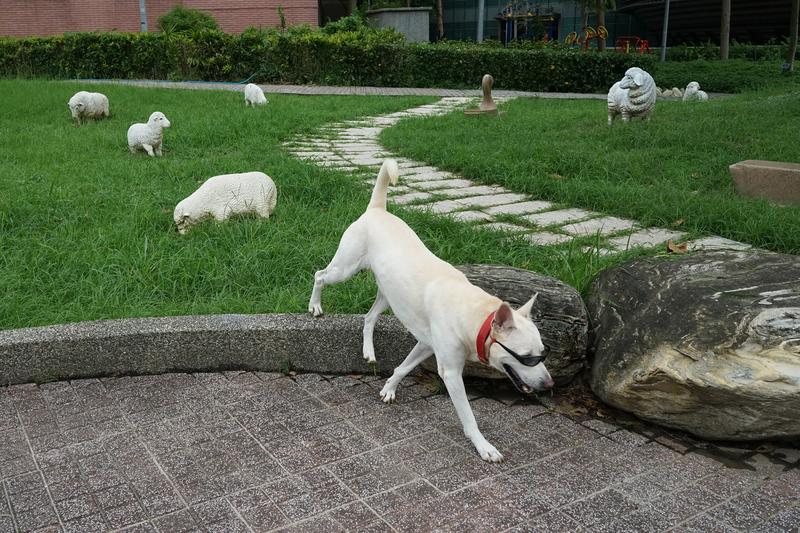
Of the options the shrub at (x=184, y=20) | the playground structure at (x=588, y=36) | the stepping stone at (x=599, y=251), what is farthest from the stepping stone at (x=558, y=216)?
the shrub at (x=184, y=20)

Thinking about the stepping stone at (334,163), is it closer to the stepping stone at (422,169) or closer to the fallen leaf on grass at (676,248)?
the stepping stone at (422,169)

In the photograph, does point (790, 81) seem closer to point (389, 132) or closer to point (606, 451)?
point (389, 132)

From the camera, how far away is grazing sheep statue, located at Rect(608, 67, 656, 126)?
31.3ft

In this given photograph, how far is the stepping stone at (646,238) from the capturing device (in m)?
5.12

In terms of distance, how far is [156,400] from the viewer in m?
3.47

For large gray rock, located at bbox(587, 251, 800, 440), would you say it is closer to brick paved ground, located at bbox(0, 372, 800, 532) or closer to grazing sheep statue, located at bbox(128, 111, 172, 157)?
brick paved ground, located at bbox(0, 372, 800, 532)

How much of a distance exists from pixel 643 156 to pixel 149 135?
→ 5.23 m

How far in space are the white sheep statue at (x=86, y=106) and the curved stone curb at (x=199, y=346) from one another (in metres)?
7.66

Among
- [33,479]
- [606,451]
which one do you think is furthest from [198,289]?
[606,451]

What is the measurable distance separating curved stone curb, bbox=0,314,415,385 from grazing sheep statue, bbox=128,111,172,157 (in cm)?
475

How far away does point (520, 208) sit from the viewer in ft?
20.5

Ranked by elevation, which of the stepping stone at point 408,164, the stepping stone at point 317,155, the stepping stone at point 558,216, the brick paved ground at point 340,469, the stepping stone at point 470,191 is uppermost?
the stepping stone at point 317,155

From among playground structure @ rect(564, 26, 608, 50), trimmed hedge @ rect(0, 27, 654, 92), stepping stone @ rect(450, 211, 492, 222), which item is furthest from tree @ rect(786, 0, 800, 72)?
stepping stone @ rect(450, 211, 492, 222)

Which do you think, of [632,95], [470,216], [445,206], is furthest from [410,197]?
[632,95]
